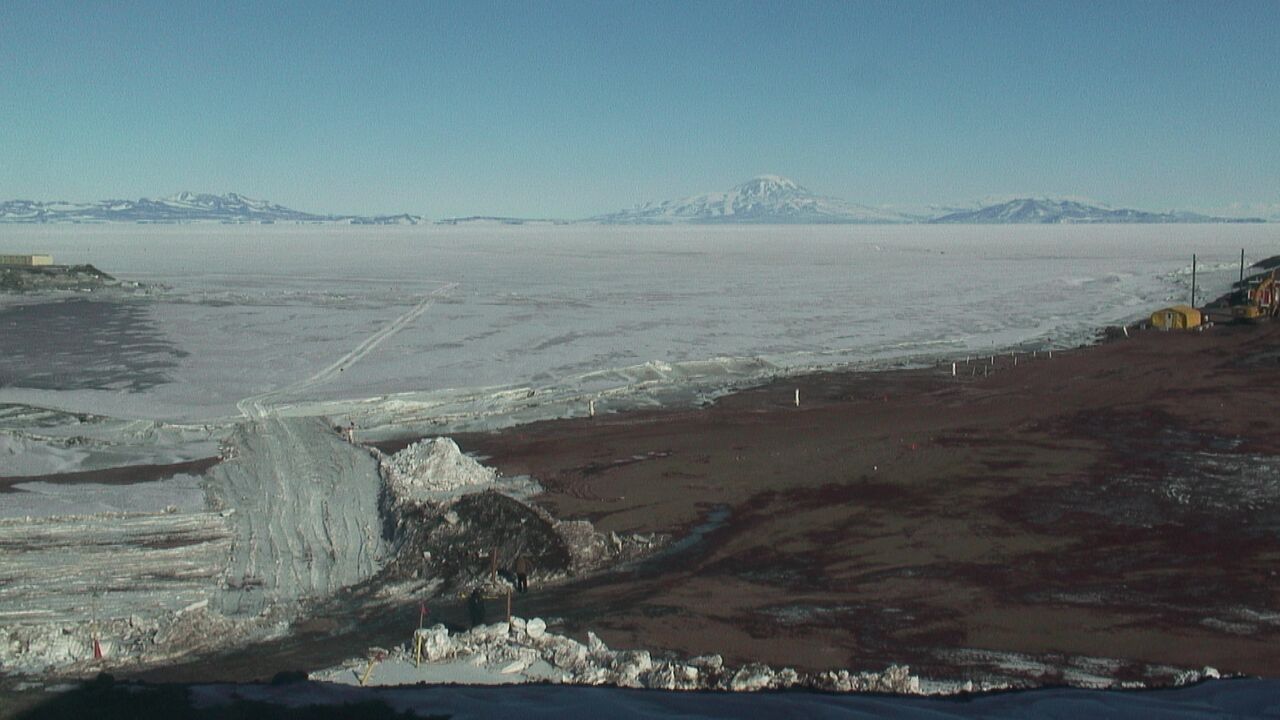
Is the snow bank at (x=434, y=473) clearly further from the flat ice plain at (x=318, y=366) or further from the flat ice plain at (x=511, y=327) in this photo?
the flat ice plain at (x=511, y=327)

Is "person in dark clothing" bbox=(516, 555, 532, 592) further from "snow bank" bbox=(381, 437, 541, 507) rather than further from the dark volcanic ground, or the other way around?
"snow bank" bbox=(381, 437, 541, 507)

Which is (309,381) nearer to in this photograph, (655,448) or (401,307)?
(655,448)

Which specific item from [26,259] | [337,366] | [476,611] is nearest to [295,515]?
[476,611]

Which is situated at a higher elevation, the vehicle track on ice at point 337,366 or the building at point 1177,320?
the building at point 1177,320

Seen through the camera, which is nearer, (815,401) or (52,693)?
(52,693)

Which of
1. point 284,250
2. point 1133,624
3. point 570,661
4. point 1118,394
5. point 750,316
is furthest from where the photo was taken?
point 284,250

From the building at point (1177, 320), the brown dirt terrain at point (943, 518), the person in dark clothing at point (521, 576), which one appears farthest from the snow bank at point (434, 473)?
the building at point (1177, 320)

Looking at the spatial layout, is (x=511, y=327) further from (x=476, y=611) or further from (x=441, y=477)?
(x=476, y=611)

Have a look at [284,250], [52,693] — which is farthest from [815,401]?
[284,250]
